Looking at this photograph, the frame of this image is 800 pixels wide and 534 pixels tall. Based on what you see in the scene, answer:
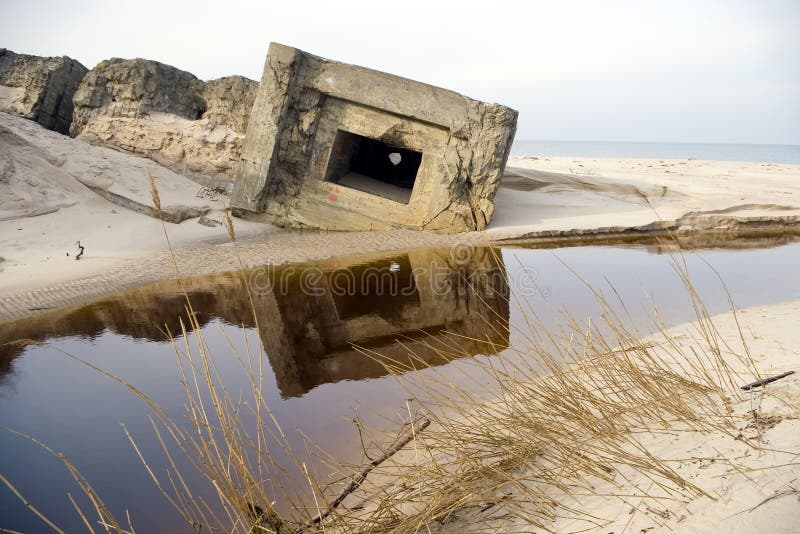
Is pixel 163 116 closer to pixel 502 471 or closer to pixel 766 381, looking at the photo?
pixel 502 471

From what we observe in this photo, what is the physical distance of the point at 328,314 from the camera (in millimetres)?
4648

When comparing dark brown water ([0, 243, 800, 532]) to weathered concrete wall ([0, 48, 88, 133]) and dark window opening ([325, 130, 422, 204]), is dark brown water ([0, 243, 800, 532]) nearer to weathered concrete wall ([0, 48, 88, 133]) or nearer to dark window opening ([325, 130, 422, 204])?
dark window opening ([325, 130, 422, 204])

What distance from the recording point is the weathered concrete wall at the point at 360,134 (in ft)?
23.6

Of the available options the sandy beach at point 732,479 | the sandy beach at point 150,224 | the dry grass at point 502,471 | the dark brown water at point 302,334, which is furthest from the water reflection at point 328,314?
the sandy beach at point 732,479

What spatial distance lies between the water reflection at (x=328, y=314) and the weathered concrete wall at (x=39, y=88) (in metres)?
6.62

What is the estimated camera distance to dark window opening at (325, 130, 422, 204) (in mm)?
8094

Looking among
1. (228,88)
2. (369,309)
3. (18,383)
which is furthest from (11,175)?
(369,309)

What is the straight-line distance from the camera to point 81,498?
2.38 metres

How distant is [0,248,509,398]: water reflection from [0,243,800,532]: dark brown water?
17mm

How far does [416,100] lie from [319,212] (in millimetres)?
1962

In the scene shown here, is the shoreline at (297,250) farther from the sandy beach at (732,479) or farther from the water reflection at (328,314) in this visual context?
the sandy beach at (732,479)

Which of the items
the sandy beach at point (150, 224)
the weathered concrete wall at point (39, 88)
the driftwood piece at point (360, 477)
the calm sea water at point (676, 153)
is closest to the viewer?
the driftwood piece at point (360, 477)

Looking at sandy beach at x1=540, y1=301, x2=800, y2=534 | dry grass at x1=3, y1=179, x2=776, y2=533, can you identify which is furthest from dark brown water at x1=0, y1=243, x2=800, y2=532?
sandy beach at x1=540, y1=301, x2=800, y2=534

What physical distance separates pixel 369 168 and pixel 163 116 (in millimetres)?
3631
